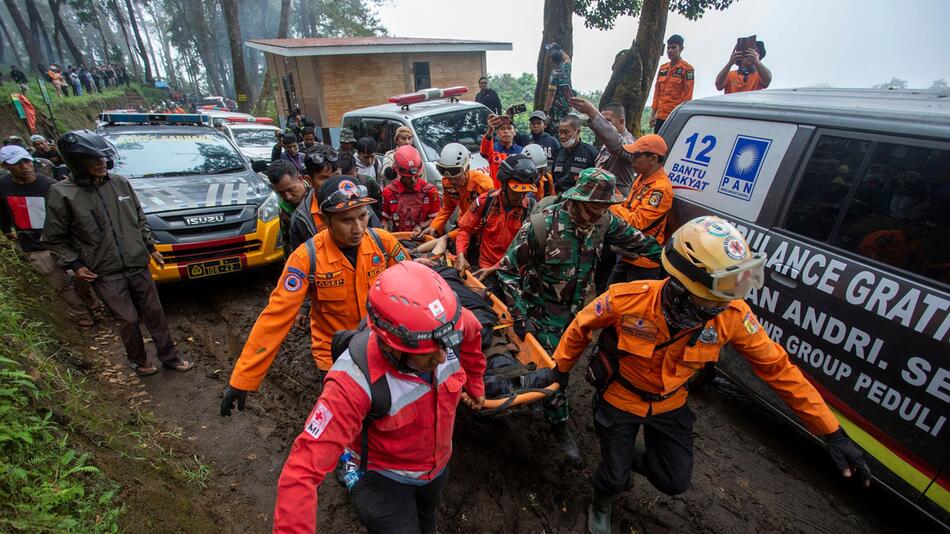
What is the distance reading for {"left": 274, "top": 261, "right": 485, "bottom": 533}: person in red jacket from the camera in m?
1.53

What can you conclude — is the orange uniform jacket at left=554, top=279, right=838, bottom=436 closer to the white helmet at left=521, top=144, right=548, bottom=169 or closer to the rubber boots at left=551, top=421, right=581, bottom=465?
the rubber boots at left=551, top=421, right=581, bottom=465

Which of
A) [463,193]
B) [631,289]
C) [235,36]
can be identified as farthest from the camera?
[235,36]

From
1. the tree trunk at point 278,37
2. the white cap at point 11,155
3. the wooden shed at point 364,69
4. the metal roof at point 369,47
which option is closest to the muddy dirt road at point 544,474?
the white cap at point 11,155

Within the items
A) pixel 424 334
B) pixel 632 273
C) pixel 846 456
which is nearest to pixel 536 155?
pixel 632 273

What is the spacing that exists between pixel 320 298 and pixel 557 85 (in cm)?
588

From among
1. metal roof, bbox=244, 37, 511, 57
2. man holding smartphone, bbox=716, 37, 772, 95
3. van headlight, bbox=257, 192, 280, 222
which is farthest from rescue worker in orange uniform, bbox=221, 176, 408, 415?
metal roof, bbox=244, 37, 511, 57

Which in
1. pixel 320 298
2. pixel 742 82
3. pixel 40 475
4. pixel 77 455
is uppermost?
pixel 742 82

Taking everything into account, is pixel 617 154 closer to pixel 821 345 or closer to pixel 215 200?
pixel 821 345

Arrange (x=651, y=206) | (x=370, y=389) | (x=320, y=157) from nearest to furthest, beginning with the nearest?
(x=370, y=389), (x=651, y=206), (x=320, y=157)

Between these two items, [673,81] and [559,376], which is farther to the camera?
[673,81]

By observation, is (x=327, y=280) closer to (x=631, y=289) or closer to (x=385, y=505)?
(x=385, y=505)

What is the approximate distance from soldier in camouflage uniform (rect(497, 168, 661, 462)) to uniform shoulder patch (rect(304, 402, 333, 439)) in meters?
1.77

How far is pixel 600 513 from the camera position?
8.59 feet

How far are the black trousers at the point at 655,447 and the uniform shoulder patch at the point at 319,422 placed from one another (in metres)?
1.52
